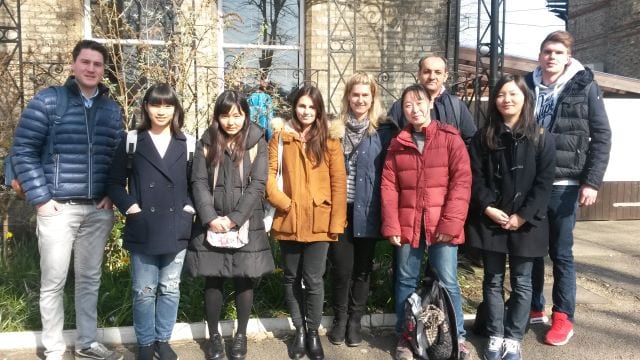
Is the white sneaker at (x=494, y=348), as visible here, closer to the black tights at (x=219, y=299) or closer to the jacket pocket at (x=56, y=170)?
the black tights at (x=219, y=299)

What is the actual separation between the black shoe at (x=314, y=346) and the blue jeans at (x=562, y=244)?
1798mm

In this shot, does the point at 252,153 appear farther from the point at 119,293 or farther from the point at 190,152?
the point at 119,293

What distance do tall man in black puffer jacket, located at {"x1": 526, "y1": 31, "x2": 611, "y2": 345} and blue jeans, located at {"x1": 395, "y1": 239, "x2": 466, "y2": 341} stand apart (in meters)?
0.84

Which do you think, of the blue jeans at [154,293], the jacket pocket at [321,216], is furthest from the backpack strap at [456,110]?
the blue jeans at [154,293]

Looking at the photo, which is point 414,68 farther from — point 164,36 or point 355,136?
point 355,136

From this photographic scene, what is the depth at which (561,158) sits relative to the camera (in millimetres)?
3582

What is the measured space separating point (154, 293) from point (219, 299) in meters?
0.44

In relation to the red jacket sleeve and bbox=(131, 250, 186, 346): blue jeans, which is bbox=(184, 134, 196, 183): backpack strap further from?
the red jacket sleeve

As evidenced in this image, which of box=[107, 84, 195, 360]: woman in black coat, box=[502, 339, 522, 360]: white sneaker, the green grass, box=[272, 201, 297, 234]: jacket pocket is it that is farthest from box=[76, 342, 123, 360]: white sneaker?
box=[502, 339, 522, 360]: white sneaker

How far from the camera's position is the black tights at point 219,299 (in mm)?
3438

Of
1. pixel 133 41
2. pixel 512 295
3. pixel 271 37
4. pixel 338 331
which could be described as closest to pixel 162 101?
pixel 338 331

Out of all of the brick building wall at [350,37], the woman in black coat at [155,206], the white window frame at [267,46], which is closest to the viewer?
the woman in black coat at [155,206]

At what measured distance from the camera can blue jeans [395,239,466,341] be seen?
11.3 feet

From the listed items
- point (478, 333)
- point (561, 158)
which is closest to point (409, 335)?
point (478, 333)
